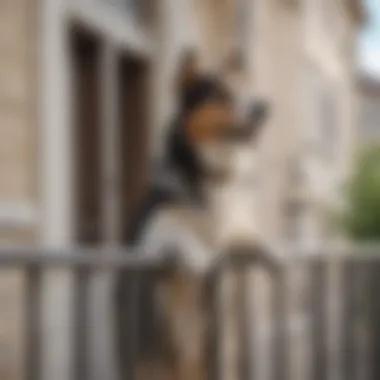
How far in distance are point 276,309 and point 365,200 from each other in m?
3.28

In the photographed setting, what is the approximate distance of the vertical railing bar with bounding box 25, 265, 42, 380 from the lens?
9.02ft

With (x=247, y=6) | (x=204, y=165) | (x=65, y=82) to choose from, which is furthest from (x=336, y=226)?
(x=204, y=165)

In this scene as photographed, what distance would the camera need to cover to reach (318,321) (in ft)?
14.8

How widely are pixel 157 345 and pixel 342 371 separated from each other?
1.68m

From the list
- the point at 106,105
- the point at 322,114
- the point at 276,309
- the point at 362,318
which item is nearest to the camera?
the point at 276,309

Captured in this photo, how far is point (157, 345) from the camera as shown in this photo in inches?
127

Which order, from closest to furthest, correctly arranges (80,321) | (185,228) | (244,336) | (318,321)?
(80,321), (185,228), (244,336), (318,321)

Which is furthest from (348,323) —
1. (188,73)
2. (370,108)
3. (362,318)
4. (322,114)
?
(370,108)

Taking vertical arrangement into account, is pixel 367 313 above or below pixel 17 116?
below

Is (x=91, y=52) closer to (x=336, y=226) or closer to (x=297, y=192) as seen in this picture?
(x=336, y=226)

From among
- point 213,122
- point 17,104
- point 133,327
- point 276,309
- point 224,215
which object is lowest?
point 276,309

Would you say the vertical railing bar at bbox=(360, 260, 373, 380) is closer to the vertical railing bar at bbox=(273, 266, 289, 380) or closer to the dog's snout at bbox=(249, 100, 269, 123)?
the vertical railing bar at bbox=(273, 266, 289, 380)

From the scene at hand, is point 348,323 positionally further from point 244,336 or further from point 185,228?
point 185,228

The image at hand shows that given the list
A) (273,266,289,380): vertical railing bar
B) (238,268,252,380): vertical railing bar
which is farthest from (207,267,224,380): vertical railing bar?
(273,266,289,380): vertical railing bar
